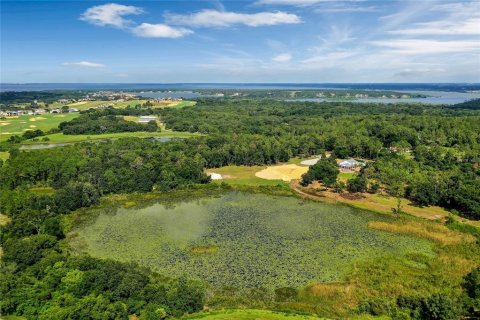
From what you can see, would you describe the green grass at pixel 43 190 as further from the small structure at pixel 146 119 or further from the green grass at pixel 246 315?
the small structure at pixel 146 119

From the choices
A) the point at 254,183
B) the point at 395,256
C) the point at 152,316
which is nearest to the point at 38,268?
the point at 152,316

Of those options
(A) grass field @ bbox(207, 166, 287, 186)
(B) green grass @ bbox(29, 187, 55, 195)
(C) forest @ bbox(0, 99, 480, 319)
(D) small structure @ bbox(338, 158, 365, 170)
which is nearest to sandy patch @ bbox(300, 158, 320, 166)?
(C) forest @ bbox(0, 99, 480, 319)

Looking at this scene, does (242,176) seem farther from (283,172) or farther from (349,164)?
(349,164)

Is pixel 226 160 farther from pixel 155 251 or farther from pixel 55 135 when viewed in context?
pixel 55 135

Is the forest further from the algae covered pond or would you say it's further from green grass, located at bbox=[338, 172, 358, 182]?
the algae covered pond

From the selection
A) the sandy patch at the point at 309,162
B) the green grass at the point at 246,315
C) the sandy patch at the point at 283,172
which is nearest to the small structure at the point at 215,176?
the sandy patch at the point at 283,172
